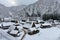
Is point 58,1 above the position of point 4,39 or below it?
above

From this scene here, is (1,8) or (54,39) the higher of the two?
(1,8)

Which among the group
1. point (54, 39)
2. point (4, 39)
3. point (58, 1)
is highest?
point (58, 1)

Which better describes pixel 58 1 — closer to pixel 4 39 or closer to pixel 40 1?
pixel 40 1

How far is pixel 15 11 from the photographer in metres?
82.4

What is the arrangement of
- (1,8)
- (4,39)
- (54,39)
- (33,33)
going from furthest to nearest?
(1,8) → (33,33) → (54,39) → (4,39)

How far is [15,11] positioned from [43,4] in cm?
1706

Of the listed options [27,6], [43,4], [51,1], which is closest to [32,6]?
[27,6]

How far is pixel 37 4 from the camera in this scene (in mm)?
81062

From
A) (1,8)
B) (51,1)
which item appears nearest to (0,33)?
(1,8)

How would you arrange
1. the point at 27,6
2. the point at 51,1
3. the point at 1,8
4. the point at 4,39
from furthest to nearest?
the point at 27,6 < the point at 51,1 < the point at 1,8 < the point at 4,39

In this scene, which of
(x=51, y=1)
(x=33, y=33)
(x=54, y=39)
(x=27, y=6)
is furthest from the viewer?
(x=27, y=6)

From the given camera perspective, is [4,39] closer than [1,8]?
Yes

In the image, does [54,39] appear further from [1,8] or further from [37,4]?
[37,4]

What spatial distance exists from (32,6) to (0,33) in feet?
270
